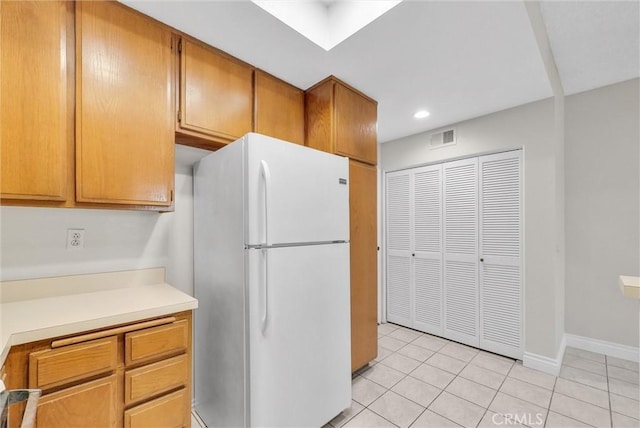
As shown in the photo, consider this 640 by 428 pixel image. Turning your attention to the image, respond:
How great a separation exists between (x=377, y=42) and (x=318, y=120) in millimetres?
689

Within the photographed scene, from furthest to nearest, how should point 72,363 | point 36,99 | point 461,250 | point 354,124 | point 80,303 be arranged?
point 461,250
point 354,124
point 80,303
point 36,99
point 72,363

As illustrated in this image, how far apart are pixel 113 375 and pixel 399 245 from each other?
305 cm

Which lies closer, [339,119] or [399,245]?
[339,119]

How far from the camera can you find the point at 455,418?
1.85m

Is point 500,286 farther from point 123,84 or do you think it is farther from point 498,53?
point 123,84

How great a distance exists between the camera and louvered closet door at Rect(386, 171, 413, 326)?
346 centimetres

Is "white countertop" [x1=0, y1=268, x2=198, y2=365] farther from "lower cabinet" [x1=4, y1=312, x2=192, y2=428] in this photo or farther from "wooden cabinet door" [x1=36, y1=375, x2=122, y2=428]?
"wooden cabinet door" [x1=36, y1=375, x2=122, y2=428]

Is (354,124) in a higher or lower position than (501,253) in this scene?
higher

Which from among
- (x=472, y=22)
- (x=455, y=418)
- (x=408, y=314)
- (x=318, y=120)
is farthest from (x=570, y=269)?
(x=318, y=120)

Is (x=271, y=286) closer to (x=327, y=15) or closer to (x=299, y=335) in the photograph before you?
(x=299, y=335)

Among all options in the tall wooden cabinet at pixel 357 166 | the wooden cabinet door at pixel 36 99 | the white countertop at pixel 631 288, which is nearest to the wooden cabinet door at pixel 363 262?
the tall wooden cabinet at pixel 357 166

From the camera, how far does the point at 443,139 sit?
3.12 m

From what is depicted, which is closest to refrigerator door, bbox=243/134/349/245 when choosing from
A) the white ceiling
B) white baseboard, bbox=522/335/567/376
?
the white ceiling

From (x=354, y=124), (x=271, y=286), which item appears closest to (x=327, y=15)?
(x=354, y=124)
